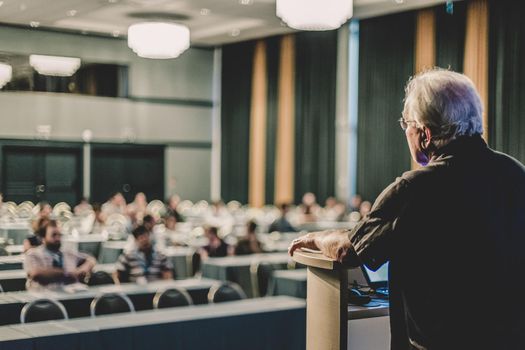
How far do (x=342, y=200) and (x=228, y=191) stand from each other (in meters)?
3.06

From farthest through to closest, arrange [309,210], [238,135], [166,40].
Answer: [238,135]
[309,210]
[166,40]

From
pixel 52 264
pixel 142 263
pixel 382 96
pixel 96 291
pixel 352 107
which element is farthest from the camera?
pixel 352 107

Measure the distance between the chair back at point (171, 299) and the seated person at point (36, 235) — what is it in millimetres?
1048

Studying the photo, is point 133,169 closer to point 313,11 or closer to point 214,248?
point 214,248

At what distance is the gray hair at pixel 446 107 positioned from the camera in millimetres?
1941

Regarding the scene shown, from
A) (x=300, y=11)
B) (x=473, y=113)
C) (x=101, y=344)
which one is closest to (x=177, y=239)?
(x=300, y=11)

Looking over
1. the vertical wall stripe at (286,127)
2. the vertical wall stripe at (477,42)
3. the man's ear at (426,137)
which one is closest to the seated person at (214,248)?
the vertical wall stripe at (477,42)

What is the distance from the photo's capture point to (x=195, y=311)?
17.1ft

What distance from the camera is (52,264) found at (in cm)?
584

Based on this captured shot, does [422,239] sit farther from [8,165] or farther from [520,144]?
[520,144]

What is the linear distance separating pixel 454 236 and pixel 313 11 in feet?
17.8

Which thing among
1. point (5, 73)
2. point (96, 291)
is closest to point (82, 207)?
point (96, 291)

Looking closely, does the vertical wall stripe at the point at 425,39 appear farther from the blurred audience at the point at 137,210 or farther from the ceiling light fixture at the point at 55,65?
the ceiling light fixture at the point at 55,65

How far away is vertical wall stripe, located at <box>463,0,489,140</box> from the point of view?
12.3 m
